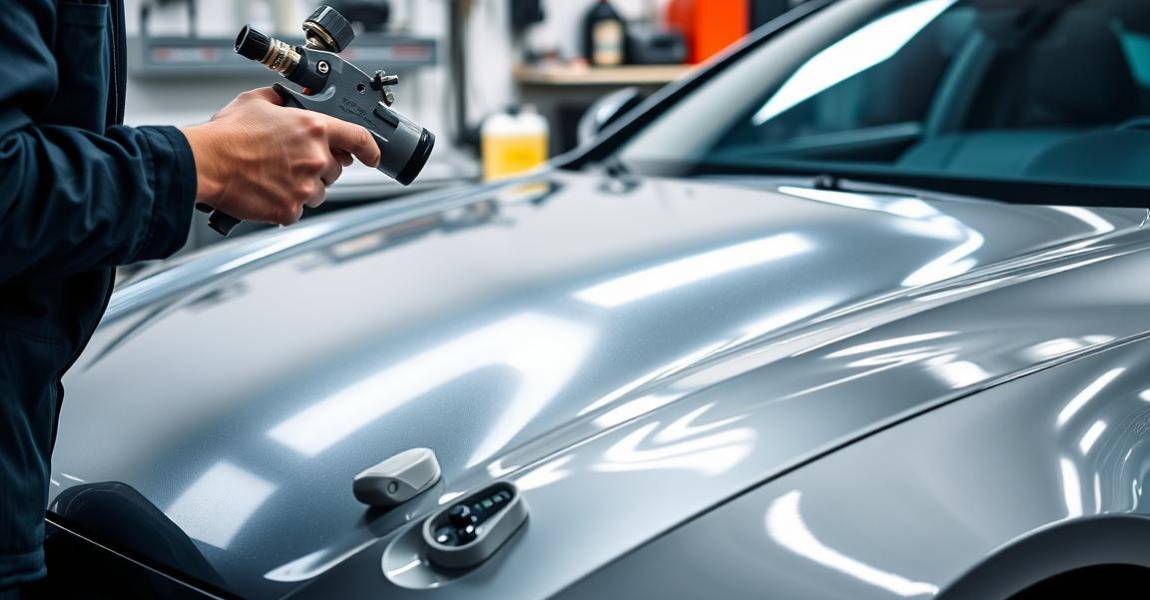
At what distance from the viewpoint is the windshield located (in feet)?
4.94

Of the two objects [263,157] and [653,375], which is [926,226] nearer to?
[653,375]

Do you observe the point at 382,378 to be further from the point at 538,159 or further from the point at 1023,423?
the point at 538,159

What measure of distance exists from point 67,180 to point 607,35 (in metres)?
4.01

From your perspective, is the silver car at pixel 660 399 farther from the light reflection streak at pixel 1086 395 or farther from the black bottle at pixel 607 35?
the black bottle at pixel 607 35

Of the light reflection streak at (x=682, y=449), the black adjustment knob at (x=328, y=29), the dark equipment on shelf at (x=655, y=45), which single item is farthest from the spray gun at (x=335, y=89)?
the dark equipment on shelf at (x=655, y=45)

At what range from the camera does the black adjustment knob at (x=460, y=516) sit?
0.76m

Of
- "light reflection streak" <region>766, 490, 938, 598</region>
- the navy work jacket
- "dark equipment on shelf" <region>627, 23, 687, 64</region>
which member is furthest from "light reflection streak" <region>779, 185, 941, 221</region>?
"dark equipment on shelf" <region>627, 23, 687, 64</region>

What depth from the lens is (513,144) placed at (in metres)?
3.62

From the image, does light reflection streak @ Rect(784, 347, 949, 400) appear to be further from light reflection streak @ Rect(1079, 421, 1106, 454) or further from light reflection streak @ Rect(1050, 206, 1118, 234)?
light reflection streak @ Rect(1050, 206, 1118, 234)

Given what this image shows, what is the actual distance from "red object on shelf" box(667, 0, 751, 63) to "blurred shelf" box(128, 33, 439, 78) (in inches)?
47.6

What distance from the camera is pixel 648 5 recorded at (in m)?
5.00

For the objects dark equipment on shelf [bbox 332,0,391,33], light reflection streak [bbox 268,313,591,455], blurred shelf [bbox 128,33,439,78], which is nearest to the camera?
light reflection streak [bbox 268,313,591,455]

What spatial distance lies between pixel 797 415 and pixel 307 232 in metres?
0.86

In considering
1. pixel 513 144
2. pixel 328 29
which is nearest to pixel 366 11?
pixel 513 144
